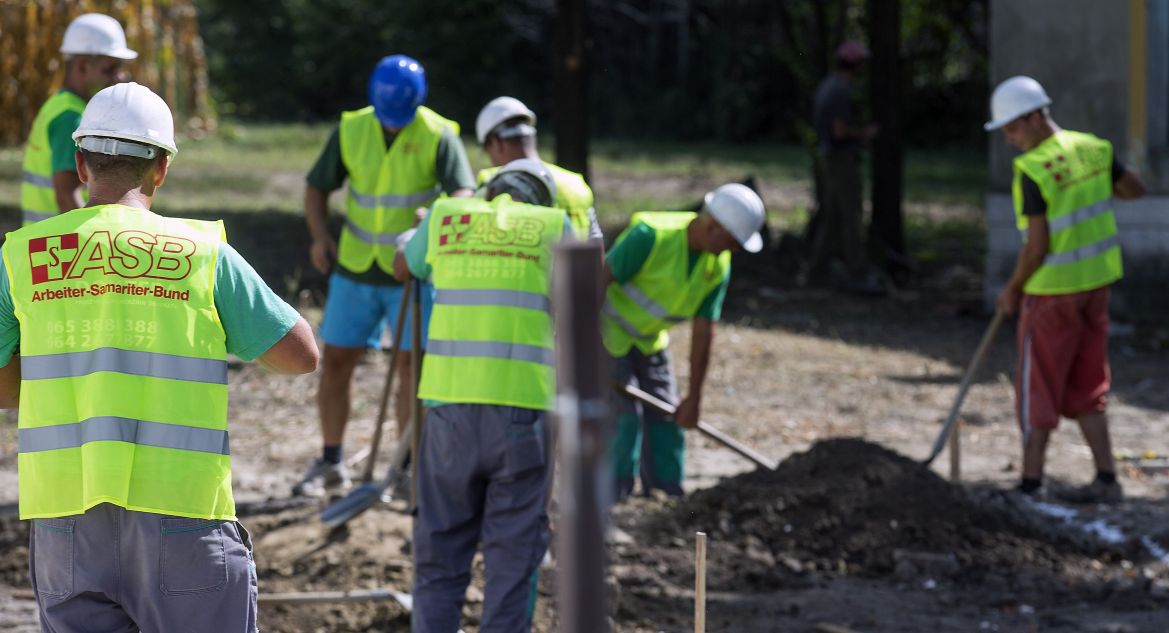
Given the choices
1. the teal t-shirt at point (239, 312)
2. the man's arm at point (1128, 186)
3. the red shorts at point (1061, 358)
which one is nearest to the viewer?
the teal t-shirt at point (239, 312)

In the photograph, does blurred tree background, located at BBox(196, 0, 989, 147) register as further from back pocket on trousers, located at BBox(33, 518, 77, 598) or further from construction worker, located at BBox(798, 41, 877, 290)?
back pocket on trousers, located at BBox(33, 518, 77, 598)

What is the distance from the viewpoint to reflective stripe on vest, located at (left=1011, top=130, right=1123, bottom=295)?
700 centimetres

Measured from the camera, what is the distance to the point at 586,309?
1679 mm

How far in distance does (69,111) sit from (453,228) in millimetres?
2907

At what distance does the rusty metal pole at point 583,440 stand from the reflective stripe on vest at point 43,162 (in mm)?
5419

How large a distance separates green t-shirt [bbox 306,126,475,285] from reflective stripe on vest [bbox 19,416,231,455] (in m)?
3.42

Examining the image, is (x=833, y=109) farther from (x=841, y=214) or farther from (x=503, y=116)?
(x=503, y=116)

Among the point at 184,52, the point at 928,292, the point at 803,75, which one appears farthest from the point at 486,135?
the point at 803,75

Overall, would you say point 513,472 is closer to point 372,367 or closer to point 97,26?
point 97,26

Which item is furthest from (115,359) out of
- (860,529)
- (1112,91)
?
(1112,91)

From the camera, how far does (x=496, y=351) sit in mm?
4453

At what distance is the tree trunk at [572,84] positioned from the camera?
42.0 ft

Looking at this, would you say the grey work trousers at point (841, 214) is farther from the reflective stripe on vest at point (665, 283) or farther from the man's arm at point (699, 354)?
the man's arm at point (699, 354)

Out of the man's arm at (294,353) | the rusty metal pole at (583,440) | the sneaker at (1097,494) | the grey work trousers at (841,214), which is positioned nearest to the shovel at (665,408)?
the sneaker at (1097,494)
